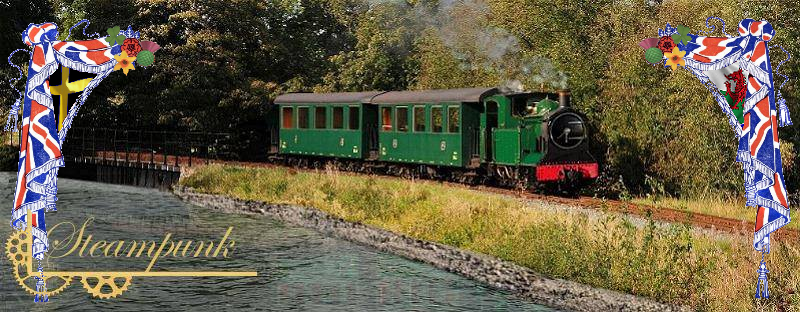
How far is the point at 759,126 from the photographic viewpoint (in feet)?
35.0

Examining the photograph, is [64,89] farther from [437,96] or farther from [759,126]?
[437,96]

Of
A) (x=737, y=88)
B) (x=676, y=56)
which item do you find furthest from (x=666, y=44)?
(x=737, y=88)

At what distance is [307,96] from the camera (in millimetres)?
31984

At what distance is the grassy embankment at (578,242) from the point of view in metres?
12.7

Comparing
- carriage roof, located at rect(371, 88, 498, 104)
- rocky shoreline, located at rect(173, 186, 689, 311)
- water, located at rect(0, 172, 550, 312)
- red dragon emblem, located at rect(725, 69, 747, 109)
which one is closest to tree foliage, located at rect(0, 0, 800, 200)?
carriage roof, located at rect(371, 88, 498, 104)

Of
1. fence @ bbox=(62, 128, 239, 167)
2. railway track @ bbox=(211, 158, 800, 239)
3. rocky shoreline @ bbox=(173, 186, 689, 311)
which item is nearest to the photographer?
rocky shoreline @ bbox=(173, 186, 689, 311)

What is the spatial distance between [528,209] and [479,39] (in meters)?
15.4

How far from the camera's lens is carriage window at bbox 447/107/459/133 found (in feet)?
81.6

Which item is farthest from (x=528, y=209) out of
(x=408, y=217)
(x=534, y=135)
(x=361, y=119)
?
(x=361, y=119)

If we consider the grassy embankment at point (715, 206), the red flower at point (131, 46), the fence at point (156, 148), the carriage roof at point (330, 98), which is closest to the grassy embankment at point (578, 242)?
the grassy embankment at point (715, 206)

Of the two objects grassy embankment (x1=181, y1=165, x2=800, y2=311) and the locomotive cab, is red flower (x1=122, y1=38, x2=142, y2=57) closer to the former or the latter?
grassy embankment (x1=181, y1=165, x2=800, y2=311)

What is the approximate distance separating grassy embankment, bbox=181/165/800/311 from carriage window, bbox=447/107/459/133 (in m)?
1.75

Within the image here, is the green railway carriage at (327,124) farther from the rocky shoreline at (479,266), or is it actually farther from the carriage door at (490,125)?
the carriage door at (490,125)

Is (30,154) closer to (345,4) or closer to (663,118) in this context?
(663,118)
